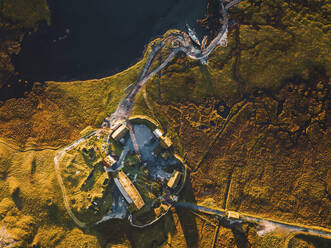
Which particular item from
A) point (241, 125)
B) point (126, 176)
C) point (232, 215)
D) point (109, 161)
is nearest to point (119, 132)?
point (109, 161)

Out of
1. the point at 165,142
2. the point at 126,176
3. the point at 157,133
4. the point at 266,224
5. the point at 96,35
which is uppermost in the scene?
the point at 96,35

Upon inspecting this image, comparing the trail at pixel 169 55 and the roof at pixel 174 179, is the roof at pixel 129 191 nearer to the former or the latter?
the roof at pixel 174 179

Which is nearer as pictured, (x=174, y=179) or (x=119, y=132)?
(x=174, y=179)

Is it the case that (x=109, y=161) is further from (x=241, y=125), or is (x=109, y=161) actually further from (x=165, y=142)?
(x=241, y=125)

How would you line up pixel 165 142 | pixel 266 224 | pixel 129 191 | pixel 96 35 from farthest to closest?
pixel 96 35
pixel 266 224
pixel 165 142
pixel 129 191

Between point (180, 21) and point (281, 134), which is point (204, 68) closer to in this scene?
point (180, 21)

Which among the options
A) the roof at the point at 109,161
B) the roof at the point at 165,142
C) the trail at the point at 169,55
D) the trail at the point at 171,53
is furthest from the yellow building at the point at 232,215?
the trail at the point at 171,53

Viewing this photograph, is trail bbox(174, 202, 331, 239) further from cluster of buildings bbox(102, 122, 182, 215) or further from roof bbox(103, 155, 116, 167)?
roof bbox(103, 155, 116, 167)

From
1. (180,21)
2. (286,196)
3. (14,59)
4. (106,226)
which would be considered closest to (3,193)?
(106,226)
